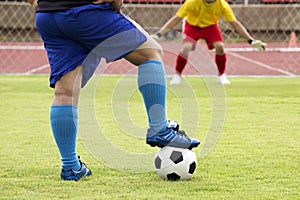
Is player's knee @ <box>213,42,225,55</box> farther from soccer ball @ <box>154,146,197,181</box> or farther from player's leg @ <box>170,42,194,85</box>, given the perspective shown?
soccer ball @ <box>154,146,197,181</box>

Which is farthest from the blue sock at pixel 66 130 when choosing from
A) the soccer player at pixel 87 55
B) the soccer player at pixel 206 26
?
the soccer player at pixel 206 26

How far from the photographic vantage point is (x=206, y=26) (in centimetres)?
967

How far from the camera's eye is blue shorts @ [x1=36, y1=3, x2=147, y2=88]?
367 centimetres

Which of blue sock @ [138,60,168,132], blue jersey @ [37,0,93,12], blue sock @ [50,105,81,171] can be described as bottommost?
blue sock @ [50,105,81,171]

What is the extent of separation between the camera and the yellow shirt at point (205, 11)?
9312 mm

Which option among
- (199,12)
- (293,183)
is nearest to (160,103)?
(293,183)

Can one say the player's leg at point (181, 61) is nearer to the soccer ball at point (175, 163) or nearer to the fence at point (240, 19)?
the soccer ball at point (175, 163)

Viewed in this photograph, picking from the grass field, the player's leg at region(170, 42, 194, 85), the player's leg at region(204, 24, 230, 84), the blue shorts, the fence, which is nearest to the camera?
the grass field

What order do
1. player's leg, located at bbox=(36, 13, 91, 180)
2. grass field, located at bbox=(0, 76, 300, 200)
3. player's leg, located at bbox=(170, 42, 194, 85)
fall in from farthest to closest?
player's leg, located at bbox=(170, 42, 194, 85), player's leg, located at bbox=(36, 13, 91, 180), grass field, located at bbox=(0, 76, 300, 200)

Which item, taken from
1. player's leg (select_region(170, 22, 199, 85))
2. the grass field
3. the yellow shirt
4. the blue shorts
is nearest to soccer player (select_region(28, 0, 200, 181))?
the blue shorts

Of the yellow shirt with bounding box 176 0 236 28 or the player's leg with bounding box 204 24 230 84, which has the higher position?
the yellow shirt with bounding box 176 0 236 28

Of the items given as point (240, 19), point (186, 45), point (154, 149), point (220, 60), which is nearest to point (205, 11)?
point (186, 45)

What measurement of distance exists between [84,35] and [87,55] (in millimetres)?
168

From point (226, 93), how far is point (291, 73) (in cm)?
397
